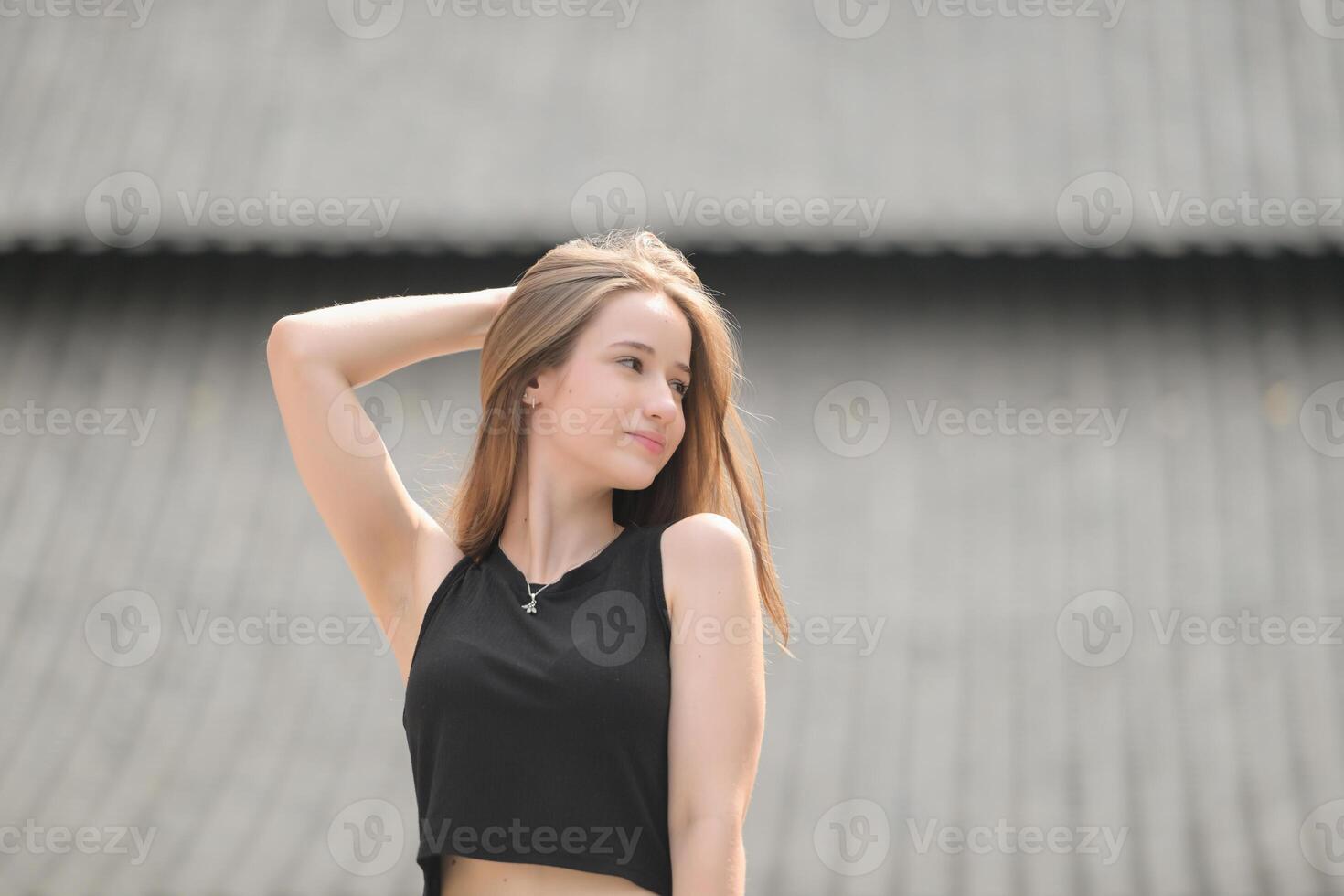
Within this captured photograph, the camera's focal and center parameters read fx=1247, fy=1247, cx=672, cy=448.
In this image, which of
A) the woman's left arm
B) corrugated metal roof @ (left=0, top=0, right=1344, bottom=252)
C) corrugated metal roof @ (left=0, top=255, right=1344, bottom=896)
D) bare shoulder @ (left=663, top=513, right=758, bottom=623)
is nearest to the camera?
the woman's left arm

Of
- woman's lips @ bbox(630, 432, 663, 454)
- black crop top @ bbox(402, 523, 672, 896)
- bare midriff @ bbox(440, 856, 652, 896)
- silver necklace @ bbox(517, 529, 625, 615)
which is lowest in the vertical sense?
bare midriff @ bbox(440, 856, 652, 896)

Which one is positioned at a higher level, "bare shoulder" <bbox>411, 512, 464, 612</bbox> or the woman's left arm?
"bare shoulder" <bbox>411, 512, 464, 612</bbox>

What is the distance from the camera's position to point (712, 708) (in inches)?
70.7

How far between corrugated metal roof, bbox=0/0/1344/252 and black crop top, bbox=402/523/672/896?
184 cm

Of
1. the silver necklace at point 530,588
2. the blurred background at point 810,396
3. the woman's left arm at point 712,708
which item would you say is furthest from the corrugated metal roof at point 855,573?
the woman's left arm at point 712,708

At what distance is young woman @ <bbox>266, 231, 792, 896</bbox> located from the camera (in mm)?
1779

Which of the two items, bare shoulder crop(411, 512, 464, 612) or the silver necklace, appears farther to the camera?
bare shoulder crop(411, 512, 464, 612)

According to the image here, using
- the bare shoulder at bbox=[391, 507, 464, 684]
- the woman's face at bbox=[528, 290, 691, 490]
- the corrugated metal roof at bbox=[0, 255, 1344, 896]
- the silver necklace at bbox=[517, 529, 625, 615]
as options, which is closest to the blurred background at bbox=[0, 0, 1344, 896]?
the corrugated metal roof at bbox=[0, 255, 1344, 896]

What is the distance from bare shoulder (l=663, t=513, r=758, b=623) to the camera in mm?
1874

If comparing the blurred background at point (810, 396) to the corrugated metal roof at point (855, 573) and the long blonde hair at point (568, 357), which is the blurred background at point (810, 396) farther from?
the long blonde hair at point (568, 357)

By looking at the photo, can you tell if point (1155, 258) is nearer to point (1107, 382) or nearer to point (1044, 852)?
point (1107, 382)

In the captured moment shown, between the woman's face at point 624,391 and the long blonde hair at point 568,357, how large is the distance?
3cm

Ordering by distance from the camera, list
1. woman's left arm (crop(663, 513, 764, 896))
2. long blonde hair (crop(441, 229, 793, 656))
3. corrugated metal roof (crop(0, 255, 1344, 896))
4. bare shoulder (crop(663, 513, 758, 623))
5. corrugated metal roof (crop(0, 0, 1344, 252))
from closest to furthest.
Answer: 1. woman's left arm (crop(663, 513, 764, 896))
2. bare shoulder (crop(663, 513, 758, 623))
3. long blonde hair (crop(441, 229, 793, 656))
4. corrugated metal roof (crop(0, 255, 1344, 896))
5. corrugated metal roof (crop(0, 0, 1344, 252))

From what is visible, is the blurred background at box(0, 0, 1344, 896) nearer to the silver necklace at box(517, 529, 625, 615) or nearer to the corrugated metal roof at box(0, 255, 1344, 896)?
the corrugated metal roof at box(0, 255, 1344, 896)
